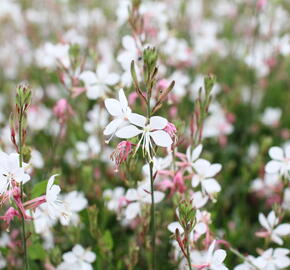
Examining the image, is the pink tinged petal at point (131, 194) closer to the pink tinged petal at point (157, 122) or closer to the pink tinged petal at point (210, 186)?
the pink tinged petal at point (210, 186)

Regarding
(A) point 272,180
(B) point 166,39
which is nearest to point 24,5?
(B) point 166,39

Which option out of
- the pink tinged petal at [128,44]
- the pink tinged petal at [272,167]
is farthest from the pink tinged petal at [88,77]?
the pink tinged petal at [272,167]

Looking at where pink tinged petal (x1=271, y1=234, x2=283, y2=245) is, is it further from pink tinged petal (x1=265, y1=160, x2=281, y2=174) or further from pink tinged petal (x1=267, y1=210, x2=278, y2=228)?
pink tinged petal (x1=265, y1=160, x2=281, y2=174)

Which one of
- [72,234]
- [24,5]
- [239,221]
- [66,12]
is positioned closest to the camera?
[72,234]

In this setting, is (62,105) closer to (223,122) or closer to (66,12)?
(223,122)

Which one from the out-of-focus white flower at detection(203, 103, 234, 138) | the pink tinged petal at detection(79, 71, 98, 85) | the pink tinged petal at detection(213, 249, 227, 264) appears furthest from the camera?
the out-of-focus white flower at detection(203, 103, 234, 138)

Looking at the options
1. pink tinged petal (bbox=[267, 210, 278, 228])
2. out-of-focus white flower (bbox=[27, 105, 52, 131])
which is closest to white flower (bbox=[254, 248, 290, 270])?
pink tinged petal (bbox=[267, 210, 278, 228])
